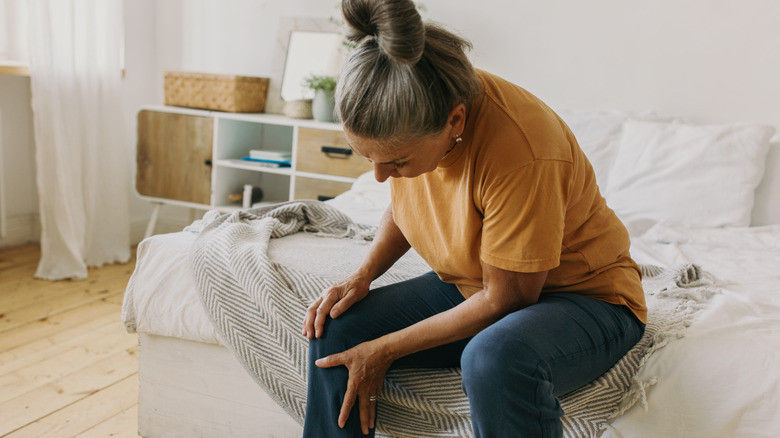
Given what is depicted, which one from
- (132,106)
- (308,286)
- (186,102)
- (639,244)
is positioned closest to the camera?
(308,286)

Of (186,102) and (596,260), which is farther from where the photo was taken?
(186,102)

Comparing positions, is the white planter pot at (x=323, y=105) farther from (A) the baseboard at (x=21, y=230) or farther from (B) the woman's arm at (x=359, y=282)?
(B) the woman's arm at (x=359, y=282)

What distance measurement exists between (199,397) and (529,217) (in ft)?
2.95

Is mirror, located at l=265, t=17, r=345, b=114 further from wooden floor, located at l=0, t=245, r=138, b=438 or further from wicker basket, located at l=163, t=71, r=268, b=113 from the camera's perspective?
wooden floor, located at l=0, t=245, r=138, b=438

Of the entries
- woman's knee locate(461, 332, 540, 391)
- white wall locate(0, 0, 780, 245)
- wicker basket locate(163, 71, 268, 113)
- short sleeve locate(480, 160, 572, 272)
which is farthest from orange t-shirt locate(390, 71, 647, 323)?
wicker basket locate(163, 71, 268, 113)

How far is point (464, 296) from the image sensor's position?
118 cm

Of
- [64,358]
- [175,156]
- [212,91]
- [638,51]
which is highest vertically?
[638,51]

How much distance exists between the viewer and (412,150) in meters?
0.96

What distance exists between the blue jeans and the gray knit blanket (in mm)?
39

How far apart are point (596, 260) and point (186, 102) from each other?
2.38m

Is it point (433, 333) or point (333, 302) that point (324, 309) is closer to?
point (333, 302)

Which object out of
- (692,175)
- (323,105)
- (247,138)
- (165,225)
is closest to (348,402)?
(692,175)

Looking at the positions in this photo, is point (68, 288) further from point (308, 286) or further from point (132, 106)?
point (308, 286)

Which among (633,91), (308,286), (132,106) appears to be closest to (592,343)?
(308,286)
